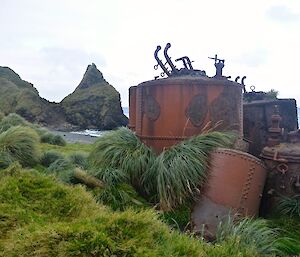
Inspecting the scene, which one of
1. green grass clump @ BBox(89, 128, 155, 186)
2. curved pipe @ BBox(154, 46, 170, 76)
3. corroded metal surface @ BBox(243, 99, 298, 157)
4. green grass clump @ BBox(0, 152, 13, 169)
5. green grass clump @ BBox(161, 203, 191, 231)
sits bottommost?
green grass clump @ BBox(161, 203, 191, 231)

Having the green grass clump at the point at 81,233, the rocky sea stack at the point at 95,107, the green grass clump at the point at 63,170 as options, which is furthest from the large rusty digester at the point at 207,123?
the rocky sea stack at the point at 95,107

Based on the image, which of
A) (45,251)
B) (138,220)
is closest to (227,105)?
(138,220)

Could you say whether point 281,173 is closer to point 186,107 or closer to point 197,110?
point 197,110

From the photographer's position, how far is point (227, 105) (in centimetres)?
499

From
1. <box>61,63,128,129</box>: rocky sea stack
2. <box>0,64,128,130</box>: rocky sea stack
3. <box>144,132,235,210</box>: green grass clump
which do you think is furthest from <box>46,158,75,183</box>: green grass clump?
<box>61,63,128,129</box>: rocky sea stack

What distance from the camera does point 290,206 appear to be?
14.3 ft

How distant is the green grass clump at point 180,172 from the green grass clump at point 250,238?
2.71 ft

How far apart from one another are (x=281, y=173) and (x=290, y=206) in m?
0.36

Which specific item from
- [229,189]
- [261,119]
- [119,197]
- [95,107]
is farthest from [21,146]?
[95,107]

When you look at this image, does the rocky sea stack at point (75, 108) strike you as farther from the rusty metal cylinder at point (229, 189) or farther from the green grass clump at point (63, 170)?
the rusty metal cylinder at point (229, 189)

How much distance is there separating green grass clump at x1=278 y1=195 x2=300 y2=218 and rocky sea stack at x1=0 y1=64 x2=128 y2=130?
3440 centimetres

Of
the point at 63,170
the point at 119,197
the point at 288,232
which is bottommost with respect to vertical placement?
the point at 288,232

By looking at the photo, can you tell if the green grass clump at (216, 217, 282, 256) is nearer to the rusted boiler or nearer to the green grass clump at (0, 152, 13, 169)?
the rusted boiler

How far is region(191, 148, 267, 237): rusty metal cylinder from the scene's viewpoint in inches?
160
